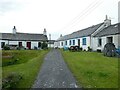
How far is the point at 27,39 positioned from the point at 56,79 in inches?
1964

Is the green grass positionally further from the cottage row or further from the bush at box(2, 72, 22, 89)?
the cottage row

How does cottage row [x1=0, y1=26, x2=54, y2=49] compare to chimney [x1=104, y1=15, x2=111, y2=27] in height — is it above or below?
below

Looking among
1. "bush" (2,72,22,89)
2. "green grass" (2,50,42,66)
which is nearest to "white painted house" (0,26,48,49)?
"green grass" (2,50,42,66)

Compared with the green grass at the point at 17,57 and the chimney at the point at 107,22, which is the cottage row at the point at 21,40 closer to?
the chimney at the point at 107,22

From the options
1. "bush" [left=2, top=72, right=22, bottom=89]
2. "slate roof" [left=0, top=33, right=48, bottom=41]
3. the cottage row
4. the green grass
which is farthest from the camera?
"slate roof" [left=0, top=33, right=48, bottom=41]

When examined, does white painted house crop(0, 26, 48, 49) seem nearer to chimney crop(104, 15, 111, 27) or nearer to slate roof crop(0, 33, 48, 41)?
slate roof crop(0, 33, 48, 41)

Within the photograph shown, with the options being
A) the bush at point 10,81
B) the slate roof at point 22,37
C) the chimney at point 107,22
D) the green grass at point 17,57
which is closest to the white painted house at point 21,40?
the slate roof at point 22,37

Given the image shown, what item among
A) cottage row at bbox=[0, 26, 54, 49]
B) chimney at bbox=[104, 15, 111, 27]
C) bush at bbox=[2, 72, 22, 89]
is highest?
chimney at bbox=[104, 15, 111, 27]

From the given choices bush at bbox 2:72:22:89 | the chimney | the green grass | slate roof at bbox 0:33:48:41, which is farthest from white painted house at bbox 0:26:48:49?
bush at bbox 2:72:22:89

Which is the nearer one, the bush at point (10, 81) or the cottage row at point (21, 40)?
the bush at point (10, 81)

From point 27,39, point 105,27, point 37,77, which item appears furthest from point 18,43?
point 37,77

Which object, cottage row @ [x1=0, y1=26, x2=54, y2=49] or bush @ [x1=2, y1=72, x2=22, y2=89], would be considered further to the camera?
cottage row @ [x1=0, y1=26, x2=54, y2=49]

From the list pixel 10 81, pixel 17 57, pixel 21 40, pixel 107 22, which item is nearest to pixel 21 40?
pixel 21 40

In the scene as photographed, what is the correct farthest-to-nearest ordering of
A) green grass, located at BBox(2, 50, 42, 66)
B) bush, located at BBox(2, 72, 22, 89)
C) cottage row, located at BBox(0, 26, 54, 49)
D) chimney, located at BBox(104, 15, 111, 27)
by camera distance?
cottage row, located at BBox(0, 26, 54, 49)
chimney, located at BBox(104, 15, 111, 27)
green grass, located at BBox(2, 50, 42, 66)
bush, located at BBox(2, 72, 22, 89)
